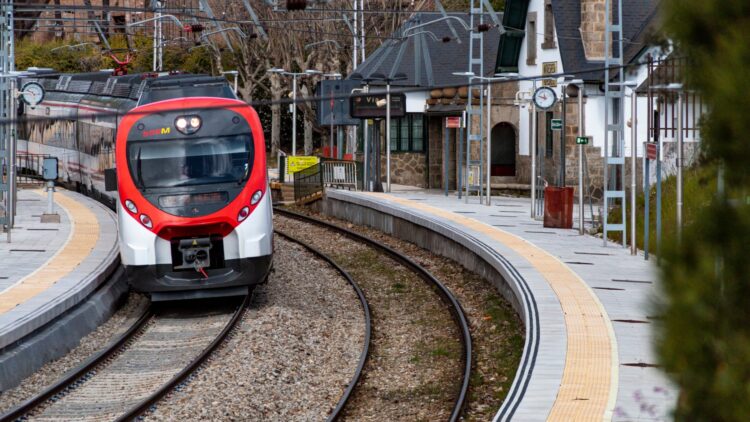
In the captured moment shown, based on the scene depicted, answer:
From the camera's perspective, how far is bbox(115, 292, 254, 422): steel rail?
10828mm

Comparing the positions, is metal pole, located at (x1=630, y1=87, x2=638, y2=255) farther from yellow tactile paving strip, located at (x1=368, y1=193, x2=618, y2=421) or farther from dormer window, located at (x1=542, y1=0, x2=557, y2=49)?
dormer window, located at (x1=542, y1=0, x2=557, y2=49)

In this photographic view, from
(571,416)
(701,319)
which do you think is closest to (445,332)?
(571,416)

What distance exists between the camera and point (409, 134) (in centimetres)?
4075

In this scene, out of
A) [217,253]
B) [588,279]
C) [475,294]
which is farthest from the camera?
[475,294]

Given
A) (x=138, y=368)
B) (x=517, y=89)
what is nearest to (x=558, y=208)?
(x=138, y=368)

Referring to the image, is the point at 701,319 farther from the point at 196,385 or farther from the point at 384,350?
the point at 384,350

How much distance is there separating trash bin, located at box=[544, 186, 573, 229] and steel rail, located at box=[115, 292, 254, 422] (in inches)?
370

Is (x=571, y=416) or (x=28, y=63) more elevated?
(x=28, y=63)

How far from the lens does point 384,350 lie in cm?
1480

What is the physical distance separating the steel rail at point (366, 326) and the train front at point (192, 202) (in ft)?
6.02

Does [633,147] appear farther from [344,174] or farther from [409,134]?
[409,134]

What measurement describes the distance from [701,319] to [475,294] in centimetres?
1539

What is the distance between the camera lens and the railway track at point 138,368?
36.7 ft

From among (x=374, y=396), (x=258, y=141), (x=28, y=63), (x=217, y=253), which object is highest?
(x=28, y=63)
